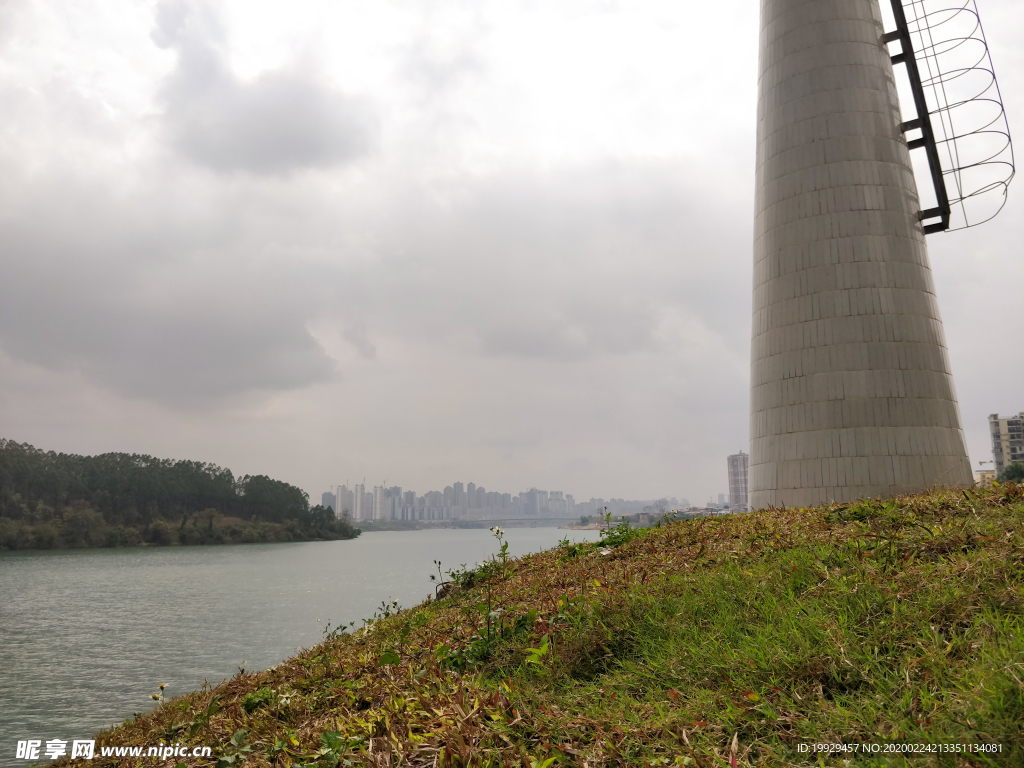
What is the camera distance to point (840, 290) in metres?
10.1

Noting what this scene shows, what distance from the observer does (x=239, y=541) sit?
301ft

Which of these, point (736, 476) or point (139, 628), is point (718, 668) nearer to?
point (139, 628)

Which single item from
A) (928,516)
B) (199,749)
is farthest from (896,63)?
(199,749)

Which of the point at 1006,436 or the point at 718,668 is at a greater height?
the point at 1006,436

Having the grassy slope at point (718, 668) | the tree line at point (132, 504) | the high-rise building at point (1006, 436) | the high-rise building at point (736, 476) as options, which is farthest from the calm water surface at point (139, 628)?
the high-rise building at point (1006, 436)

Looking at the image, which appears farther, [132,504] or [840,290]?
[132,504]

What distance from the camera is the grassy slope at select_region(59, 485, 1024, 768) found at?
277 centimetres

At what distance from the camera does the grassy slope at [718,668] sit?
9.07 feet

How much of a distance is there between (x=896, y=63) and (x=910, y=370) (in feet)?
20.4

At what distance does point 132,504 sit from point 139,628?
7742 centimetres

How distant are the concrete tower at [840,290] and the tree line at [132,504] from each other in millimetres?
87976

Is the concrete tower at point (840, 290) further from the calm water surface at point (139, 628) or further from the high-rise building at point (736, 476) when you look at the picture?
the high-rise building at point (736, 476)

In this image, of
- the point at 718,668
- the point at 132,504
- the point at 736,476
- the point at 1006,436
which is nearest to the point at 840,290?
the point at 718,668

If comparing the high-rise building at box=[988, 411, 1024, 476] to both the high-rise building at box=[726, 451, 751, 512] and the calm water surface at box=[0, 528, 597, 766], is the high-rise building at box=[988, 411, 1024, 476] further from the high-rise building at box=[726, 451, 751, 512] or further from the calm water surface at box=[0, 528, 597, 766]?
A: the calm water surface at box=[0, 528, 597, 766]
